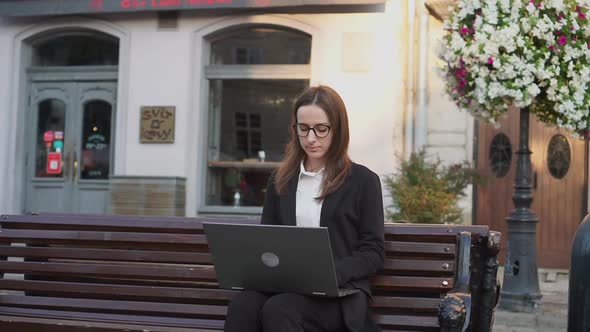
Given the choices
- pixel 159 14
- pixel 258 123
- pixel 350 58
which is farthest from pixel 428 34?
pixel 159 14

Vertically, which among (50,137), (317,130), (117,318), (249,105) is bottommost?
(117,318)

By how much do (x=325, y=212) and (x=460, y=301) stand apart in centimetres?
74

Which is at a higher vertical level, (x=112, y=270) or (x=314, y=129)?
(x=314, y=129)

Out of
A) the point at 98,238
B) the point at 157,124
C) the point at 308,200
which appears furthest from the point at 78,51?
the point at 308,200

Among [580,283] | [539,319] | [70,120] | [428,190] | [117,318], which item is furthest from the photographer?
[70,120]

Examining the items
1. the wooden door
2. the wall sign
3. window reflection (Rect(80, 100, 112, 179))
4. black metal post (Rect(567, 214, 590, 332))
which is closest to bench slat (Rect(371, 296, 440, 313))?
black metal post (Rect(567, 214, 590, 332))

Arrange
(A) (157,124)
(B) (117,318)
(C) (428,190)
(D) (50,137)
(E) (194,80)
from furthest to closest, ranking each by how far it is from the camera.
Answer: (D) (50,137), (E) (194,80), (A) (157,124), (C) (428,190), (B) (117,318)

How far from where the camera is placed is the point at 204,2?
1127 cm

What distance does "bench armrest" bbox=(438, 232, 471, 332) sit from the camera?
3.35 meters

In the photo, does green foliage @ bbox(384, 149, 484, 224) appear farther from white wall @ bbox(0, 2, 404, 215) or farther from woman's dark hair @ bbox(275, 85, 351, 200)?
woman's dark hair @ bbox(275, 85, 351, 200)

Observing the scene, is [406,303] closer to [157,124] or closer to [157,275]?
[157,275]

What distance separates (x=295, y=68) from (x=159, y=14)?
211 centimetres

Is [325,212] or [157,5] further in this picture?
[157,5]

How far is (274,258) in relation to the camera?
11.4 ft
